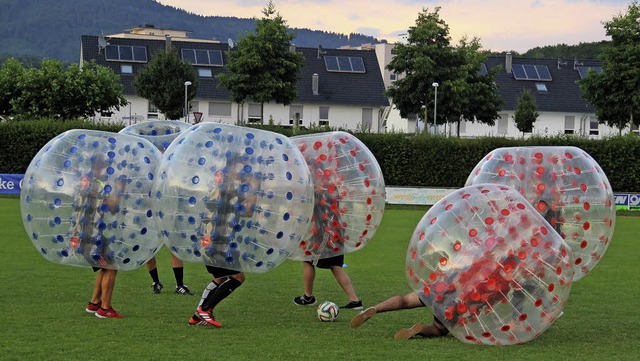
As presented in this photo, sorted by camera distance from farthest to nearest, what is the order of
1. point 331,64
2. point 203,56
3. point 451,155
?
point 331,64, point 203,56, point 451,155

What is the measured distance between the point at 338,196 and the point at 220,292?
253 centimetres

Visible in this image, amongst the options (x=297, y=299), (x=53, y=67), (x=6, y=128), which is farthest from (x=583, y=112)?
(x=297, y=299)

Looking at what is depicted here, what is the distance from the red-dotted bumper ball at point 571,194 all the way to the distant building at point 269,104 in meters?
50.8

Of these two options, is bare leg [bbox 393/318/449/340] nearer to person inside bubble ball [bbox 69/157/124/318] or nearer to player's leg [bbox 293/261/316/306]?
player's leg [bbox 293/261/316/306]

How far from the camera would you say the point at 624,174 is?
40.2m

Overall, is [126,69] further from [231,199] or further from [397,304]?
[397,304]

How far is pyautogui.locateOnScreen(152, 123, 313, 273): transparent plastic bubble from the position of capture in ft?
34.8

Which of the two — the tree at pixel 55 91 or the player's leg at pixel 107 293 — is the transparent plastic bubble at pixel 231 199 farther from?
the tree at pixel 55 91

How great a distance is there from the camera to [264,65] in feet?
161

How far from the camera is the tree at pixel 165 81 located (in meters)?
56.0

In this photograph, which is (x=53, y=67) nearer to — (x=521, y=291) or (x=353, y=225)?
(x=353, y=225)

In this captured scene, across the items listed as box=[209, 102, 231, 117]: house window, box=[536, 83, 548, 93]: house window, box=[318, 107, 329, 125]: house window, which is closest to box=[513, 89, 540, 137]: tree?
box=[536, 83, 548, 93]: house window

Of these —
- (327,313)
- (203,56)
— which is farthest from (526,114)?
(327,313)

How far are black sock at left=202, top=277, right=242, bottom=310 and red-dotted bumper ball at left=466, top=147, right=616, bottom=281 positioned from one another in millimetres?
4280
